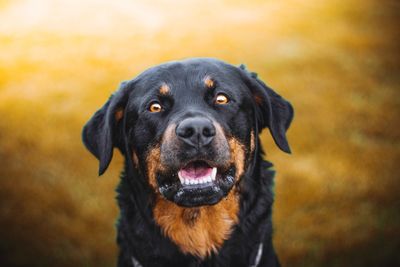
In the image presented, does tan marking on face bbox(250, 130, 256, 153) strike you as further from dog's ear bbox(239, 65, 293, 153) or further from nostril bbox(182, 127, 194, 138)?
nostril bbox(182, 127, 194, 138)

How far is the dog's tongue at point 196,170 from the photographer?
3.02 metres

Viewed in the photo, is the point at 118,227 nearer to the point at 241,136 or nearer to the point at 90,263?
the point at 241,136

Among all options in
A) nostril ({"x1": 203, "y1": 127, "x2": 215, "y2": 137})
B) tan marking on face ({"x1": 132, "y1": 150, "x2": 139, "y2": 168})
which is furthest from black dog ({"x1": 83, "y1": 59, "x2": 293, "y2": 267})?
nostril ({"x1": 203, "y1": 127, "x2": 215, "y2": 137})

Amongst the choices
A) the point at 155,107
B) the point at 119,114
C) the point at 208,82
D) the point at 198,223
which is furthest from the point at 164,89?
the point at 198,223

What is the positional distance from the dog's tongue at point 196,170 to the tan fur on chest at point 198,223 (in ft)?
1.04

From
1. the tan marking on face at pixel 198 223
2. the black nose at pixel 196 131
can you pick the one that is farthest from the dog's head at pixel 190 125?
the tan marking on face at pixel 198 223

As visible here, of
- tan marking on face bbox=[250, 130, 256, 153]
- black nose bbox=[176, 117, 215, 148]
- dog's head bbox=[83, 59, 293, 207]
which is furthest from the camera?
tan marking on face bbox=[250, 130, 256, 153]

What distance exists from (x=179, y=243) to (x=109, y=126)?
0.83 meters

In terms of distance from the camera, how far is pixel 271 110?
11.1 feet

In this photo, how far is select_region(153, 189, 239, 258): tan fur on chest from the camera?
10.6 ft

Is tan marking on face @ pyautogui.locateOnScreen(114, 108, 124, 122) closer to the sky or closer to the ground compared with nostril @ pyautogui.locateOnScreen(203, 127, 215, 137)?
closer to the ground

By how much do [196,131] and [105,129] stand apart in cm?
80

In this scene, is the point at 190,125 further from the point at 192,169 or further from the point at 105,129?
the point at 105,129

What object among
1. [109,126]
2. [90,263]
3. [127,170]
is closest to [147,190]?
[127,170]
